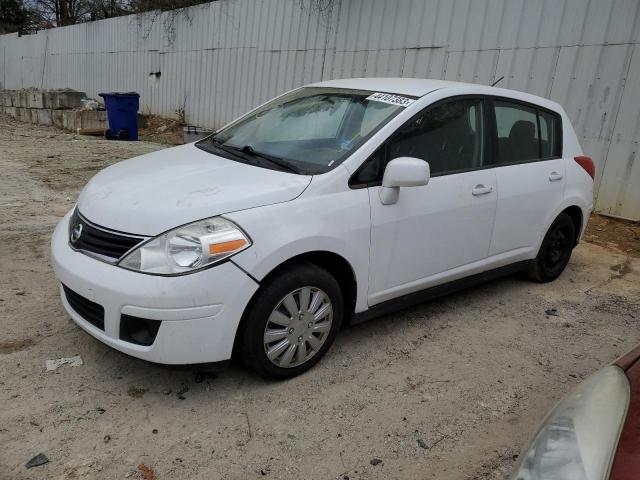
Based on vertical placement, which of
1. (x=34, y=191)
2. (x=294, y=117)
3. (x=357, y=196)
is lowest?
(x=34, y=191)

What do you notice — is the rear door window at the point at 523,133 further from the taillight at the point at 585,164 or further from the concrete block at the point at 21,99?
the concrete block at the point at 21,99

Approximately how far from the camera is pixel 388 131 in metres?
3.21

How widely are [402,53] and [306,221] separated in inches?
258

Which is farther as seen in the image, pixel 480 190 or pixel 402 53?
pixel 402 53

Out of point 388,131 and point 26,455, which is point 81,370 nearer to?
point 26,455

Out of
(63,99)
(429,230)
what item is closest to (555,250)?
(429,230)

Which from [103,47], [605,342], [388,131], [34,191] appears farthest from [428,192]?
[103,47]

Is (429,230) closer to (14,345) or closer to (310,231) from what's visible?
(310,231)

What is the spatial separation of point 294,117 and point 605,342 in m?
2.71

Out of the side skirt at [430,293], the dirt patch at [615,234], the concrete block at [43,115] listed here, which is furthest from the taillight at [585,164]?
the concrete block at [43,115]

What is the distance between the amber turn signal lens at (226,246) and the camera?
2541mm

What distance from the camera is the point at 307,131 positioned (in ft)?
11.5

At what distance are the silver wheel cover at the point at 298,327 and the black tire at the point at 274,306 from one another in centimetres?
2

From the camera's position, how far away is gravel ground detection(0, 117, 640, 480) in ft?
7.93
